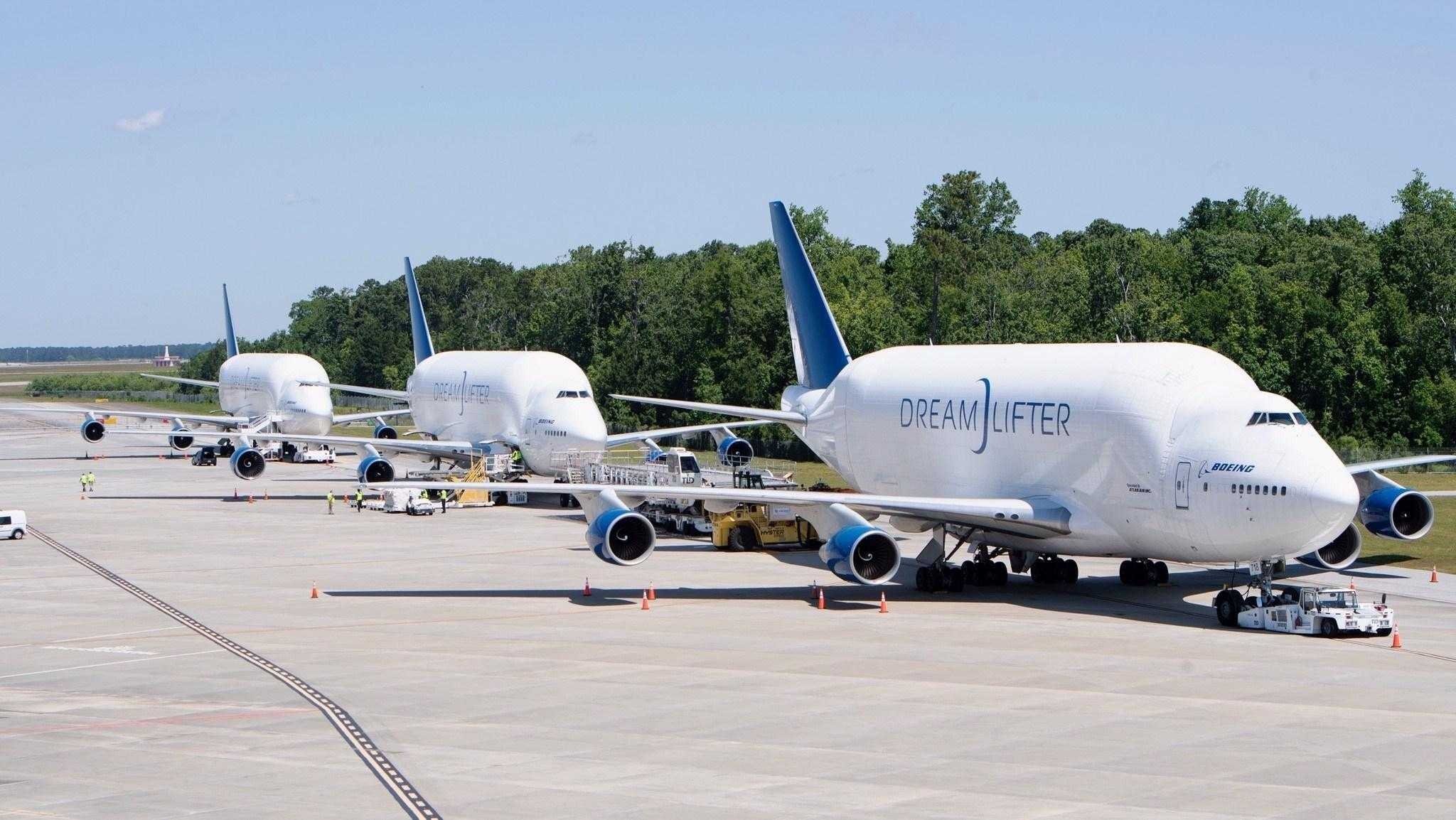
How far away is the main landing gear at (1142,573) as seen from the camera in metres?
43.6

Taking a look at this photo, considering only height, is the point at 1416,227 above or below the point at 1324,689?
above

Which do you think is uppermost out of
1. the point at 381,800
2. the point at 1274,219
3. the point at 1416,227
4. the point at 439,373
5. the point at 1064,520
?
the point at 1274,219

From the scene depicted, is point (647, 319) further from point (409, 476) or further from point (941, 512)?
point (941, 512)

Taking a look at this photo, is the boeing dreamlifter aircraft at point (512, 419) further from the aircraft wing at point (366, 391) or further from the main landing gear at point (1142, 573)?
the main landing gear at point (1142, 573)

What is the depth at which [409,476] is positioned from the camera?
8344 cm

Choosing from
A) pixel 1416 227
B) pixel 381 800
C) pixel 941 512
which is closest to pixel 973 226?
pixel 1416 227

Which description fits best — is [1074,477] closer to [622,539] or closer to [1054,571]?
[1054,571]

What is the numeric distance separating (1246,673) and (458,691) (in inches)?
568

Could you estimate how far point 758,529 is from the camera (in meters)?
54.1

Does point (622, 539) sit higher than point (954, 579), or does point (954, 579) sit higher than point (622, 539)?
point (622, 539)

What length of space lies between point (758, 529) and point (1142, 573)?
1459cm

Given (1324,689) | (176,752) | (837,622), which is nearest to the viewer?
(176,752)

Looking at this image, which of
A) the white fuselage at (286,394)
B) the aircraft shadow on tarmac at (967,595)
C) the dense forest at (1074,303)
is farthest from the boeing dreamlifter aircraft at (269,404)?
the aircraft shadow on tarmac at (967,595)

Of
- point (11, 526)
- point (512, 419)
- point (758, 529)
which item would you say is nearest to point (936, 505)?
point (758, 529)
